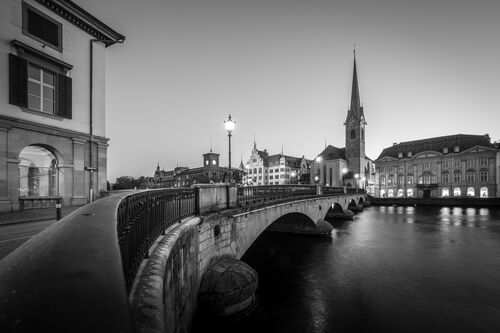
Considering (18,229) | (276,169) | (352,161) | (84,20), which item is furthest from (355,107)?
(18,229)

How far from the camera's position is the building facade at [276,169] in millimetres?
91938

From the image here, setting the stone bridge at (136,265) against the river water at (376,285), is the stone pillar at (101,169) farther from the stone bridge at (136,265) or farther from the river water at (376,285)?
the river water at (376,285)

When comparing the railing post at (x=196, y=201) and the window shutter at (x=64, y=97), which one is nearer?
the railing post at (x=196, y=201)

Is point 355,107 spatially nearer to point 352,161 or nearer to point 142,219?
Answer: point 352,161

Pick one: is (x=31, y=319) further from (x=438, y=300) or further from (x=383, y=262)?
(x=383, y=262)

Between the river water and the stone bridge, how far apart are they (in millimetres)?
2292

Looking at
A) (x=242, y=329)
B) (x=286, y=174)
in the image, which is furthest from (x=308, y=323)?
(x=286, y=174)

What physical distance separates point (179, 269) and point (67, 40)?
14.0 m

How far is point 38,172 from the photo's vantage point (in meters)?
Result: 13.1

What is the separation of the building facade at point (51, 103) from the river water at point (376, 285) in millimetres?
10764

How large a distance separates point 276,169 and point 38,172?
83.7 meters

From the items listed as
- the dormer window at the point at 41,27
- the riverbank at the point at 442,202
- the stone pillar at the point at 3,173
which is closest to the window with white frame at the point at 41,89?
the dormer window at the point at 41,27

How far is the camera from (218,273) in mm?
8828

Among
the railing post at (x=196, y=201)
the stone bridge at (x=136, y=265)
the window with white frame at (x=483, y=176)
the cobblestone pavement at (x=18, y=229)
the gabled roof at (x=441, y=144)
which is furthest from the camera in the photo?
the gabled roof at (x=441, y=144)
